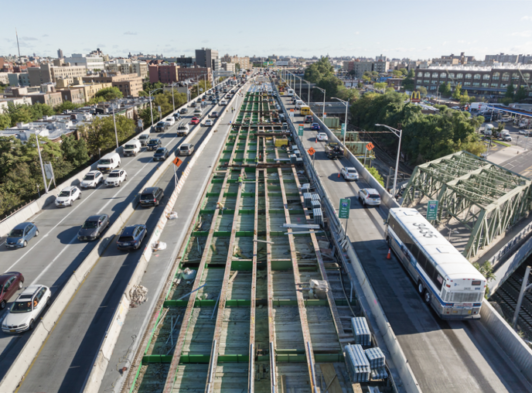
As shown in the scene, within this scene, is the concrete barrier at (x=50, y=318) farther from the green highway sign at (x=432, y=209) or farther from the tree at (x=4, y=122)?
the tree at (x=4, y=122)

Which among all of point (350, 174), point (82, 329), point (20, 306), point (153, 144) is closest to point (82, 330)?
point (82, 329)

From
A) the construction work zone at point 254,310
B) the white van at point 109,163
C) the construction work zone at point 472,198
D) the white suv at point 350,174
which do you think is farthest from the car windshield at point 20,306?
the white suv at point 350,174

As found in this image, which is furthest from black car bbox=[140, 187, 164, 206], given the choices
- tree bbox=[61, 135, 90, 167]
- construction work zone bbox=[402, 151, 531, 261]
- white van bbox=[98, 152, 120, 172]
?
tree bbox=[61, 135, 90, 167]

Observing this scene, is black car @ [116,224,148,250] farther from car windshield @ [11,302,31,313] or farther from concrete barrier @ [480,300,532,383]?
concrete barrier @ [480,300,532,383]

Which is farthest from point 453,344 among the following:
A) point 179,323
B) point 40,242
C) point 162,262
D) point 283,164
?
point 283,164

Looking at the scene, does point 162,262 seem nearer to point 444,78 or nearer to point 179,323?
point 179,323

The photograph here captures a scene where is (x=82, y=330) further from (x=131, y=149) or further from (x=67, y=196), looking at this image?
(x=131, y=149)
